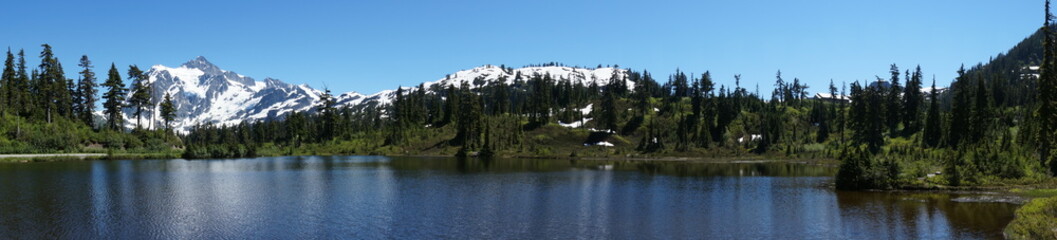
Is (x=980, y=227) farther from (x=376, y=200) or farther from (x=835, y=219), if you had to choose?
(x=376, y=200)

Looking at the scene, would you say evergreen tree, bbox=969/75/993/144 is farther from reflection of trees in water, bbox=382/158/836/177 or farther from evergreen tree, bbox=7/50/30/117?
evergreen tree, bbox=7/50/30/117

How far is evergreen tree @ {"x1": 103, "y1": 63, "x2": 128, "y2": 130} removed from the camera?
143m

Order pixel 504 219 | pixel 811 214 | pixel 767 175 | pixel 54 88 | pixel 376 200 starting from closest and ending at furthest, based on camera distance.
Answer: pixel 504 219 → pixel 811 214 → pixel 376 200 → pixel 767 175 → pixel 54 88

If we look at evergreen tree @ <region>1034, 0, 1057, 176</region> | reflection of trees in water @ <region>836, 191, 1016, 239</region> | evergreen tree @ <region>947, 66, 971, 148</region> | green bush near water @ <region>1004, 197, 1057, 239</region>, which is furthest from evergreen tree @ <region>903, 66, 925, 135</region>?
green bush near water @ <region>1004, 197, 1057, 239</region>

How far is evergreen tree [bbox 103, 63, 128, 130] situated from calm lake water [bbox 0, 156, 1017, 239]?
6991 cm

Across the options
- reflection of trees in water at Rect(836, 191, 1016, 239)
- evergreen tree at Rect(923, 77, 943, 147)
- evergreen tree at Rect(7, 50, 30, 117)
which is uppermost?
evergreen tree at Rect(7, 50, 30, 117)

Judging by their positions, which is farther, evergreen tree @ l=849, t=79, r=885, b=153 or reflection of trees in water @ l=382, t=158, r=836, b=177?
evergreen tree @ l=849, t=79, r=885, b=153

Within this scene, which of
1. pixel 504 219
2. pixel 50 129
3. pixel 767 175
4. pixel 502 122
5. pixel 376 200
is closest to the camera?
pixel 504 219

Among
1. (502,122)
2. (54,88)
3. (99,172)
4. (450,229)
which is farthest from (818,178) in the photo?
(54,88)

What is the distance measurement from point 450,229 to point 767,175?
64.2m

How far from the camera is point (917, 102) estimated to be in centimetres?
15700

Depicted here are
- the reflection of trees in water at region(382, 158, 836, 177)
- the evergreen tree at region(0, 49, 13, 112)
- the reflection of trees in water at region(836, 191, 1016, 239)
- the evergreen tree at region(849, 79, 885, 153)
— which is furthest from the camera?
the evergreen tree at region(849, 79, 885, 153)

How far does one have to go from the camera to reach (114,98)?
143 meters

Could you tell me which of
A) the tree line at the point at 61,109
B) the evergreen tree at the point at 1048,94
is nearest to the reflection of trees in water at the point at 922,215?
the evergreen tree at the point at 1048,94
